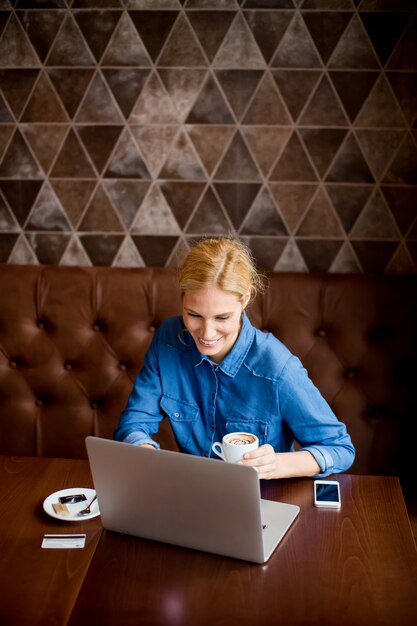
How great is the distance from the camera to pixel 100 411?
2.36m

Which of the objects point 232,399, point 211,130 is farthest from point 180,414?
point 211,130

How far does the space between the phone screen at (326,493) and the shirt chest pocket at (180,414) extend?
393 millimetres

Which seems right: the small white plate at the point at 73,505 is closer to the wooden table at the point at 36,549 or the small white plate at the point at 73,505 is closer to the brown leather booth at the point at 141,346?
the wooden table at the point at 36,549

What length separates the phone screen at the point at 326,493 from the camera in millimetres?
1473

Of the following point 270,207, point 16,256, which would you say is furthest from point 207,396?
point 16,256

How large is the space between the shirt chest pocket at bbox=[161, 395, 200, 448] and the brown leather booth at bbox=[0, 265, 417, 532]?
0.51 metres

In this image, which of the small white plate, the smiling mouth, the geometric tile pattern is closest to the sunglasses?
the small white plate

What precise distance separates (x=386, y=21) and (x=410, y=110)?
0.93ft

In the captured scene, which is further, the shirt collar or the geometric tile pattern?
the geometric tile pattern

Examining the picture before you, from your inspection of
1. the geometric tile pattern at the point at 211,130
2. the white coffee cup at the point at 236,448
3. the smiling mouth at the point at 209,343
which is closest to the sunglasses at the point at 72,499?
the white coffee cup at the point at 236,448

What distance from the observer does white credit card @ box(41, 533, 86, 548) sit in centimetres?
131

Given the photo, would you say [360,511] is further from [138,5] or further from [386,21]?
[138,5]

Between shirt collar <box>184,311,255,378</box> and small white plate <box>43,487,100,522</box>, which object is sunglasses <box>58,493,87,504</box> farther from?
shirt collar <box>184,311,255,378</box>

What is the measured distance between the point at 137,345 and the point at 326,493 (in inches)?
38.3
